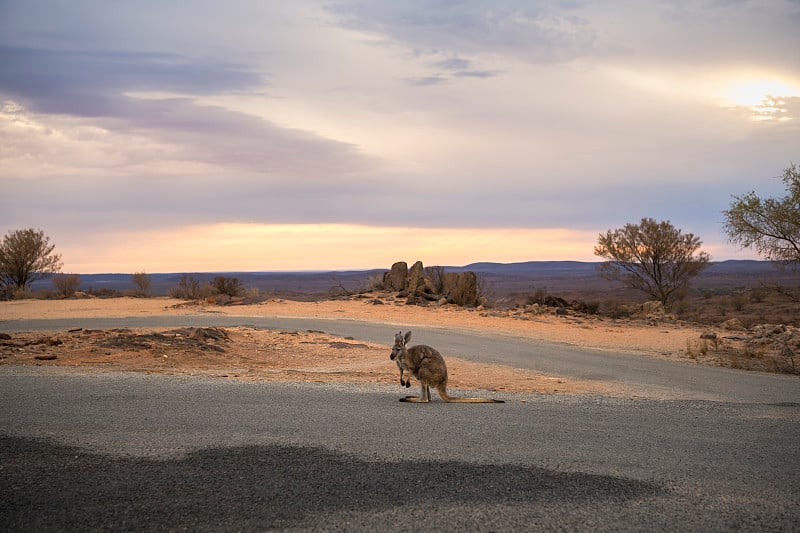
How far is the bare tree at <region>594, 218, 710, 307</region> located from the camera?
45500mm

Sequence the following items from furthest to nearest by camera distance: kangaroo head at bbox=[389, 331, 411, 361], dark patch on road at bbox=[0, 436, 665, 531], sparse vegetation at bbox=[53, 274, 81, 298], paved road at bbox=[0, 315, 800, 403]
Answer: sparse vegetation at bbox=[53, 274, 81, 298], paved road at bbox=[0, 315, 800, 403], kangaroo head at bbox=[389, 331, 411, 361], dark patch on road at bbox=[0, 436, 665, 531]

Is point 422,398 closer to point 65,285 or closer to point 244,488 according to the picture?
point 244,488

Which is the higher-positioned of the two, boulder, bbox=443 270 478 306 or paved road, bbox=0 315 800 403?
boulder, bbox=443 270 478 306

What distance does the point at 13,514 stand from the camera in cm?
484

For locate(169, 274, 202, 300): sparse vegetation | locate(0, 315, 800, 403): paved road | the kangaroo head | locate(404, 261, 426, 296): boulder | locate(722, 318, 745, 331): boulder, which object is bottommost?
locate(0, 315, 800, 403): paved road

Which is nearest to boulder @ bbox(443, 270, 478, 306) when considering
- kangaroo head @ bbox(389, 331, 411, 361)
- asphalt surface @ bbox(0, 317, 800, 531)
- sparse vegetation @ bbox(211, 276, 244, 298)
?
sparse vegetation @ bbox(211, 276, 244, 298)

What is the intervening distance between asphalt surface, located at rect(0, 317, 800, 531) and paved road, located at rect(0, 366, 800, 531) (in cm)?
2

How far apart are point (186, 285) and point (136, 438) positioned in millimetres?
37381

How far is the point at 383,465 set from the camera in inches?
238

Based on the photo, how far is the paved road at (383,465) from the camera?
4.88 meters

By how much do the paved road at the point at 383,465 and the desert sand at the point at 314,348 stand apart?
3.45 meters

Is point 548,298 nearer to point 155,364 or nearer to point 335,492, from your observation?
point 155,364

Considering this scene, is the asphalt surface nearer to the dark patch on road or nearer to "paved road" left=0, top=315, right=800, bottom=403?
the dark patch on road

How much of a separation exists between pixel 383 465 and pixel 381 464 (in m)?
0.03
